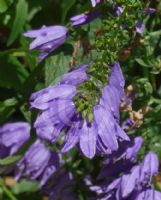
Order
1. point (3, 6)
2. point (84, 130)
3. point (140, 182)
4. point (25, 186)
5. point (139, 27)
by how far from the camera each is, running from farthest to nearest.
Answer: point (25, 186)
point (3, 6)
point (140, 182)
point (139, 27)
point (84, 130)

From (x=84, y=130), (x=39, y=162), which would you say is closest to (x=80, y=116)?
(x=84, y=130)

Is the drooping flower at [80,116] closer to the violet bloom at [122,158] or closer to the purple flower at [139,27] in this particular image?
the purple flower at [139,27]

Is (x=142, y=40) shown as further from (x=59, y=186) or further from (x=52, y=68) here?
(x=59, y=186)

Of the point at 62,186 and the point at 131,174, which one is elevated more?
the point at 131,174

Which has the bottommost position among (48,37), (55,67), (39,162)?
(39,162)

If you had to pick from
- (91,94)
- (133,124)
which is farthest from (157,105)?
(91,94)

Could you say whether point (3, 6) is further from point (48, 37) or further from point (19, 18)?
point (48, 37)
